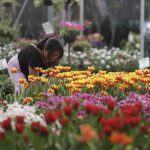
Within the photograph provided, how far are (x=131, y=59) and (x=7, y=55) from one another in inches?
118

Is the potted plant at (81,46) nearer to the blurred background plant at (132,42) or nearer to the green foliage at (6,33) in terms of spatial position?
the green foliage at (6,33)

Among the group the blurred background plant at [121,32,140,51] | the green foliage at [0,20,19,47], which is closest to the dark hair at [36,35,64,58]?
the green foliage at [0,20,19,47]

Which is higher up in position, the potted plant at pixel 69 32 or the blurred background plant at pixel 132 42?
the potted plant at pixel 69 32

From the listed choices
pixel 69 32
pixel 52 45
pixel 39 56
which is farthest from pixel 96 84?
pixel 69 32

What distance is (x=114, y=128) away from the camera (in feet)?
8.79

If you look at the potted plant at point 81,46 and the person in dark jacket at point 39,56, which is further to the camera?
the potted plant at point 81,46

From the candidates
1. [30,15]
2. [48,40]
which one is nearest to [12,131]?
[48,40]

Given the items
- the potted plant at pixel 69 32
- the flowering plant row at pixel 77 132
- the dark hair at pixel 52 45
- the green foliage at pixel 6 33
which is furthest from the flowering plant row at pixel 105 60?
the flowering plant row at pixel 77 132

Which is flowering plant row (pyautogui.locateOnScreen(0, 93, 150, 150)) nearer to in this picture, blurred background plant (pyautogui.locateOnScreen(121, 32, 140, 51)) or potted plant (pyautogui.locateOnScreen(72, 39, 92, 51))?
potted plant (pyautogui.locateOnScreen(72, 39, 92, 51))

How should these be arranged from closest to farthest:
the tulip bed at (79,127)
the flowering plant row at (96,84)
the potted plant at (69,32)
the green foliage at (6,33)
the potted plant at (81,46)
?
the tulip bed at (79,127) → the flowering plant row at (96,84) → the potted plant at (69,32) → the green foliage at (6,33) → the potted plant at (81,46)

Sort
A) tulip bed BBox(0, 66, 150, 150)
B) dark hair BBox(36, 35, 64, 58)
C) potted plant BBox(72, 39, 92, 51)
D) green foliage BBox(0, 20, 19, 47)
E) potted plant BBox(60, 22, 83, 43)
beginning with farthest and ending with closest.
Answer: potted plant BBox(72, 39, 92, 51) < green foliage BBox(0, 20, 19, 47) < potted plant BBox(60, 22, 83, 43) < dark hair BBox(36, 35, 64, 58) < tulip bed BBox(0, 66, 150, 150)

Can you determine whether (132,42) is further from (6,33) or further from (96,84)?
(96,84)

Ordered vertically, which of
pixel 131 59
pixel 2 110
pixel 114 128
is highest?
pixel 114 128

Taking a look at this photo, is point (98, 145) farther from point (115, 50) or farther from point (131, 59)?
point (115, 50)
